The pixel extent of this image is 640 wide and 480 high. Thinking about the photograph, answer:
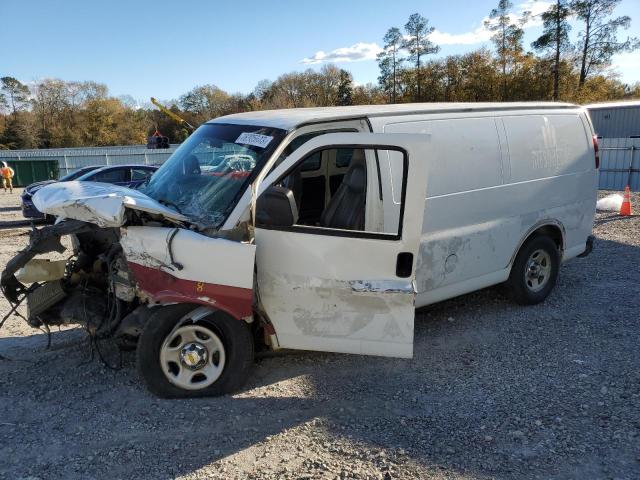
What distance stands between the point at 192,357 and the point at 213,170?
1.47 m

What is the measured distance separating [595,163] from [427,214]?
2839 millimetres

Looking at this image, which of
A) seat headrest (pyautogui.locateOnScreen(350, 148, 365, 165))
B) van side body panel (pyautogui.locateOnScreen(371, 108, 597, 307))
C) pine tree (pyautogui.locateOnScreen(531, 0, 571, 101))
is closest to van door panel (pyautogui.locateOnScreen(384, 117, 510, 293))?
van side body panel (pyautogui.locateOnScreen(371, 108, 597, 307))

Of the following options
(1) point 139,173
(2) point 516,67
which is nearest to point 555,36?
(2) point 516,67

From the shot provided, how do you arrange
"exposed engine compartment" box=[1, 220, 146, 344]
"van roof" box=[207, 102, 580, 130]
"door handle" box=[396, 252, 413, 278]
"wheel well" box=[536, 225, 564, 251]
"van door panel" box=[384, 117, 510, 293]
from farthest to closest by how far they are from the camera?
"wheel well" box=[536, 225, 564, 251], "van door panel" box=[384, 117, 510, 293], "van roof" box=[207, 102, 580, 130], "exposed engine compartment" box=[1, 220, 146, 344], "door handle" box=[396, 252, 413, 278]

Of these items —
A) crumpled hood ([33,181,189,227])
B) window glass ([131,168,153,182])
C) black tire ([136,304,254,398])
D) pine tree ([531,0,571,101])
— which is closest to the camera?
crumpled hood ([33,181,189,227])

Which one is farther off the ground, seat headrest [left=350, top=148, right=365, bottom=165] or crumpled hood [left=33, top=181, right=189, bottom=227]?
seat headrest [left=350, top=148, right=365, bottom=165]

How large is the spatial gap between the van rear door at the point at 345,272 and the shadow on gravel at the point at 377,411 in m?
0.46

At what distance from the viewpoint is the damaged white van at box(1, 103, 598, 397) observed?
3404mm

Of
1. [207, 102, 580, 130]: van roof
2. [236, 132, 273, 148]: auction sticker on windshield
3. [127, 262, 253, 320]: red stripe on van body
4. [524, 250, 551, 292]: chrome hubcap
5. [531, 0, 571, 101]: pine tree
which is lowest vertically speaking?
[524, 250, 551, 292]: chrome hubcap

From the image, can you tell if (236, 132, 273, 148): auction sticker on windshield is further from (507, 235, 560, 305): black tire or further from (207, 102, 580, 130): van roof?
(507, 235, 560, 305): black tire

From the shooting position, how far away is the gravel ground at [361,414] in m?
2.95

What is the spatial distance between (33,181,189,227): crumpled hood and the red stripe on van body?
1.21 feet

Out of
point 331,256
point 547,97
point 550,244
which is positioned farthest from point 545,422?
point 547,97

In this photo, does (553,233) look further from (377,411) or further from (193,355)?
(193,355)
